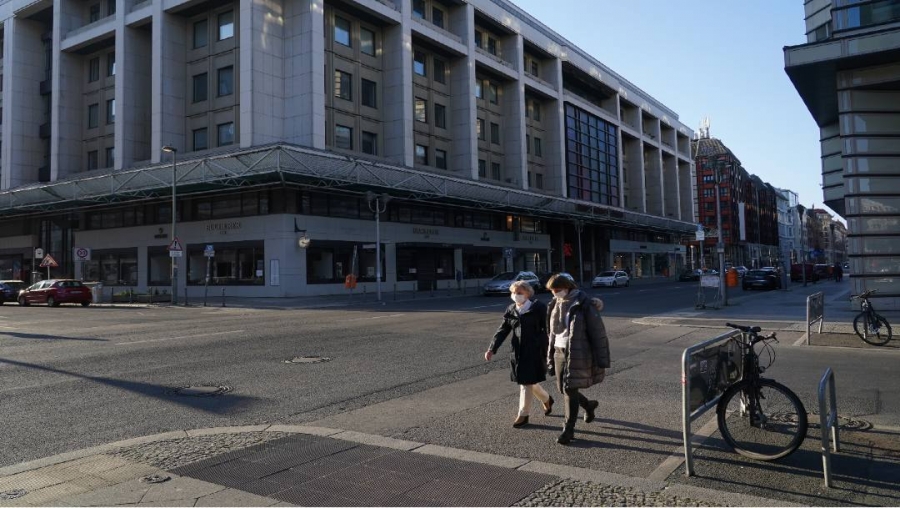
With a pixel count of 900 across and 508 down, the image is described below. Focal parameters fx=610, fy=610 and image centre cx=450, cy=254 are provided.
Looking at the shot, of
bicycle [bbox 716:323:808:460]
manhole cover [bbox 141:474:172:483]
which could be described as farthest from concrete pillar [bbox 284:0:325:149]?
bicycle [bbox 716:323:808:460]

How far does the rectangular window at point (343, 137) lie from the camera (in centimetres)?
3859

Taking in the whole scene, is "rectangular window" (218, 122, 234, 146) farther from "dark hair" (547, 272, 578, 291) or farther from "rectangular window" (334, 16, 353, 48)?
"dark hair" (547, 272, 578, 291)

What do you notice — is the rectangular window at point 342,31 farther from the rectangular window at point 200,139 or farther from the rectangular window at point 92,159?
the rectangular window at point 92,159

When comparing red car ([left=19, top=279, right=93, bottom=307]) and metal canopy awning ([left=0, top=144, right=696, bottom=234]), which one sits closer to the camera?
metal canopy awning ([left=0, top=144, right=696, bottom=234])

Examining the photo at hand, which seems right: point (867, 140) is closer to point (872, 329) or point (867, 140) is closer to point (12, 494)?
point (872, 329)

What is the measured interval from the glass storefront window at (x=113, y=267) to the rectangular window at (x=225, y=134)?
10472 millimetres

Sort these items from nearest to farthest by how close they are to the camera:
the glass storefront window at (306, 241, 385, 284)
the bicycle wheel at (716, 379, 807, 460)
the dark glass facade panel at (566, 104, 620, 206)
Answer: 1. the bicycle wheel at (716, 379, 807, 460)
2. the glass storefront window at (306, 241, 385, 284)
3. the dark glass facade panel at (566, 104, 620, 206)

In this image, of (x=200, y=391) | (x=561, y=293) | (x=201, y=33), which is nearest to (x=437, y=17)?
(x=201, y=33)

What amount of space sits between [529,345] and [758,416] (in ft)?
7.42

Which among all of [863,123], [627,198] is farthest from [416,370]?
[627,198]

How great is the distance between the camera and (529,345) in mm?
6496

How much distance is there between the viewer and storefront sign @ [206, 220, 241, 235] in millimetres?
36438

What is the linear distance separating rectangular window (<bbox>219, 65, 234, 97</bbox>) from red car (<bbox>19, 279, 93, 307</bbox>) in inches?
557

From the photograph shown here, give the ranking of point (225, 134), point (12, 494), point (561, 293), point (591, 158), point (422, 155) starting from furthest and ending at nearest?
point (591, 158)
point (422, 155)
point (225, 134)
point (561, 293)
point (12, 494)
